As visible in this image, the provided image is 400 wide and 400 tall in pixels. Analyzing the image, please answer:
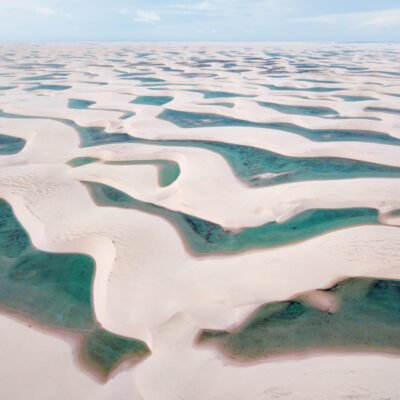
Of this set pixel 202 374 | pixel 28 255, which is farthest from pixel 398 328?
pixel 28 255

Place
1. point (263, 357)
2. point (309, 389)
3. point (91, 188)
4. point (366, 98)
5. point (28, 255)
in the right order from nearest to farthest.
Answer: point (309, 389)
point (263, 357)
point (28, 255)
point (91, 188)
point (366, 98)

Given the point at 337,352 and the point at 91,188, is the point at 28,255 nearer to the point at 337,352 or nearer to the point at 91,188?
the point at 91,188

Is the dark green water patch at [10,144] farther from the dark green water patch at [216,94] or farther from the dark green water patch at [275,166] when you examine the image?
the dark green water patch at [216,94]

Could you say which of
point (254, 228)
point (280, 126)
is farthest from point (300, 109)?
point (254, 228)

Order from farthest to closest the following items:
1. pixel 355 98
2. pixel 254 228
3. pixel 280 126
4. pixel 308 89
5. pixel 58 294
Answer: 1. pixel 308 89
2. pixel 355 98
3. pixel 280 126
4. pixel 254 228
5. pixel 58 294

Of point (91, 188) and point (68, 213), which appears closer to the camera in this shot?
point (68, 213)

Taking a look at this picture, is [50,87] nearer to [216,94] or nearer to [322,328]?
[216,94]

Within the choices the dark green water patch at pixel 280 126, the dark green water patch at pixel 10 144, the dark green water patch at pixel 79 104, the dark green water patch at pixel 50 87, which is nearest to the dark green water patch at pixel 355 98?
the dark green water patch at pixel 280 126
